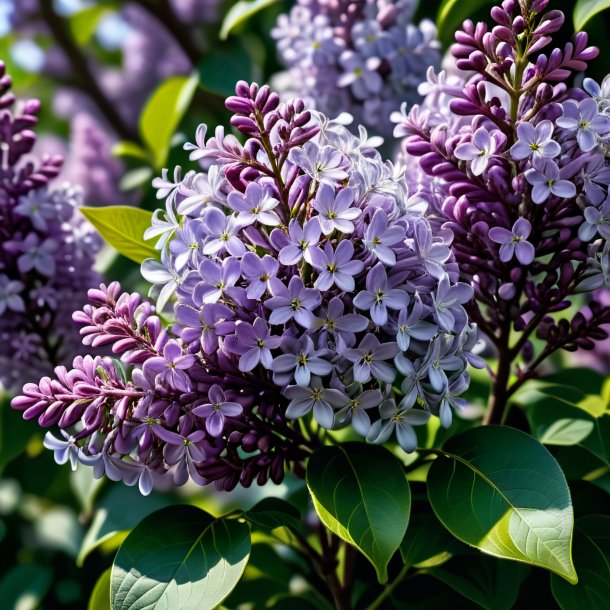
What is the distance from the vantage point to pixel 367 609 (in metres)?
1.30

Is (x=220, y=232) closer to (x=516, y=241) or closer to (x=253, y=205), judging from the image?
(x=253, y=205)

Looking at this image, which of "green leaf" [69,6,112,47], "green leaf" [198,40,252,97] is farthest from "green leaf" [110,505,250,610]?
"green leaf" [69,6,112,47]

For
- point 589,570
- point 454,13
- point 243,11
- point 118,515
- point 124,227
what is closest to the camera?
point 589,570

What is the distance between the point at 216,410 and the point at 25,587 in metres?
1.15

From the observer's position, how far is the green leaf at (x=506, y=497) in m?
0.96

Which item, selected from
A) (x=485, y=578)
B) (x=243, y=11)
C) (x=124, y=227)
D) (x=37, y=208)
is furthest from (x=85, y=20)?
(x=485, y=578)

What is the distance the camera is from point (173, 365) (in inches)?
38.4

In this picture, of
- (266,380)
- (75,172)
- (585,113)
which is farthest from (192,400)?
(75,172)

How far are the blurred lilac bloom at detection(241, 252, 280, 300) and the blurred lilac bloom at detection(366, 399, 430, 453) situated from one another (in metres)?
0.21

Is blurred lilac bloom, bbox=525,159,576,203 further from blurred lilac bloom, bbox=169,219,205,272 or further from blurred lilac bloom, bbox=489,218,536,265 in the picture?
blurred lilac bloom, bbox=169,219,205,272

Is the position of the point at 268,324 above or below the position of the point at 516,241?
above

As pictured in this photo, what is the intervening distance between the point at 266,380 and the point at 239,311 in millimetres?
99

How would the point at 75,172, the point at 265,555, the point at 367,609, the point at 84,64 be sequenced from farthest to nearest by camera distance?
the point at 84,64
the point at 75,172
the point at 265,555
the point at 367,609

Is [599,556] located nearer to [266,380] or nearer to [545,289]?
[545,289]
